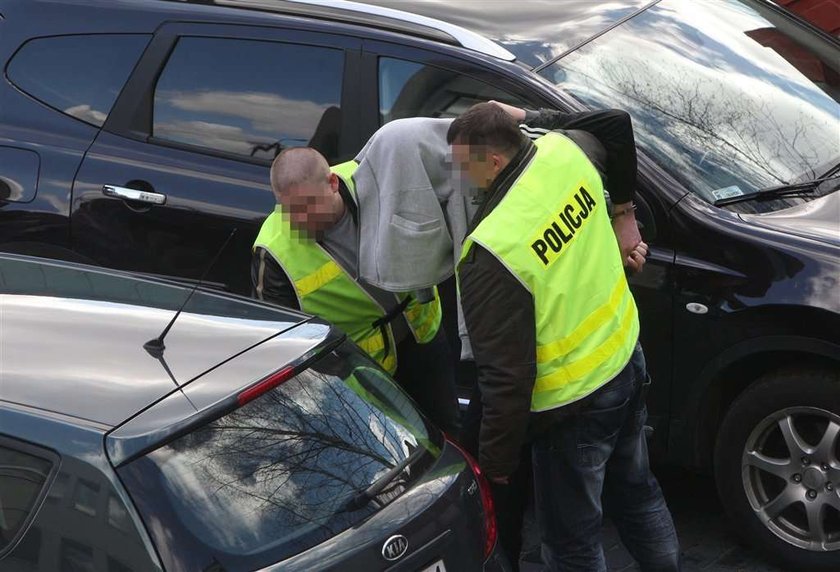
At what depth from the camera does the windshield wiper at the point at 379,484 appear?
2.93 metres

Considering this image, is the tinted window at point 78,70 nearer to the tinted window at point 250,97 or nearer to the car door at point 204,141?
the car door at point 204,141

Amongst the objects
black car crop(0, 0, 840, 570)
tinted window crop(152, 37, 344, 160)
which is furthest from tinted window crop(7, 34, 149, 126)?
tinted window crop(152, 37, 344, 160)

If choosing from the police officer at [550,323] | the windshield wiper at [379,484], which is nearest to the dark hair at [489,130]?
the police officer at [550,323]

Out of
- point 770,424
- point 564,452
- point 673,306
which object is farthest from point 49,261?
point 770,424

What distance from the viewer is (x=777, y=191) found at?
4.78m

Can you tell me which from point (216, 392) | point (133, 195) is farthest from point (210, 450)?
point (133, 195)

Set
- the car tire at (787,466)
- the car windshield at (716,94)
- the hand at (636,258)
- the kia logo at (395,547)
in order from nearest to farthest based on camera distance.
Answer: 1. the kia logo at (395,547)
2. the hand at (636,258)
3. the car tire at (787,466)
4. the car windshield at (716,94)

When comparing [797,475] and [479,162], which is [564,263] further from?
[797,475]

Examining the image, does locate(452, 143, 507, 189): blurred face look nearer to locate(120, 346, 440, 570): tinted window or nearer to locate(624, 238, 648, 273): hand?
locate(120, 346, 440, 570): tinted window

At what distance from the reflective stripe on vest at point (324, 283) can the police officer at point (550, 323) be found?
0.56 m

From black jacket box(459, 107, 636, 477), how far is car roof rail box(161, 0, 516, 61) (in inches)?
56.1

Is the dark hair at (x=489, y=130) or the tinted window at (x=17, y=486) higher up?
the dark hair at (x=489, y=130)

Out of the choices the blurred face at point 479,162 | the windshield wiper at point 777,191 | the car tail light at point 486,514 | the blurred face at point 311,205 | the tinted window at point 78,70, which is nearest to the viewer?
the car tail light at point 486,514

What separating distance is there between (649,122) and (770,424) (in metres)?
1.17
